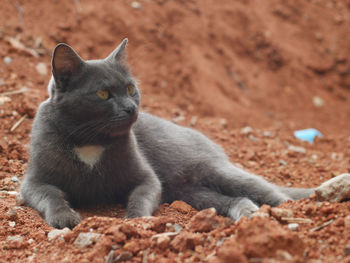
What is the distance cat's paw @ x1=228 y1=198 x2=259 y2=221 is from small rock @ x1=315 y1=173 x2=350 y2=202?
24.3 inches

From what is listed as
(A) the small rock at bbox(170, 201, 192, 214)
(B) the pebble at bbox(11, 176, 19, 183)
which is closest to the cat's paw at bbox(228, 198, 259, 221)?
(A) the small rock at bbox(170, 201, 192, 214)

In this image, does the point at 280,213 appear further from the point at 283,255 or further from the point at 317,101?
the point at 317,101

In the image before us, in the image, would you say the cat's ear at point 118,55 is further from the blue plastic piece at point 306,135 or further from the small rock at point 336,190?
the blue plastic piece at point 306,135

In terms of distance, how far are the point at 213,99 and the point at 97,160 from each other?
11.1ft

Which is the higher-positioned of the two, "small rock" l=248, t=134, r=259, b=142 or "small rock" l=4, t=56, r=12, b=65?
"small rock" l=4, t=56, r=12, b=65

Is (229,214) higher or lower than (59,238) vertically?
lower

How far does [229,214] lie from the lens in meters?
3.07

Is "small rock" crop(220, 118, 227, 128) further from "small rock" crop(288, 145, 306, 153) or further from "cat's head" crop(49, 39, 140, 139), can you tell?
"cat's head" crop(49, 39, 140, 139)

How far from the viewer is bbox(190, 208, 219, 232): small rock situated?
216 centimetres

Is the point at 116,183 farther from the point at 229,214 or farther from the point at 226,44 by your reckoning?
the point at 226,44

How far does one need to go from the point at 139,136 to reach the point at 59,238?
1.42 meters

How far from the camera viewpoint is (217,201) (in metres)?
3.19

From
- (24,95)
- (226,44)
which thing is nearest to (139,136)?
(24,95)

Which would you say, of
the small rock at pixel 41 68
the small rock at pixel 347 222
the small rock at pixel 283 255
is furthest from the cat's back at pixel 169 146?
the small rock at pixel 41 68
